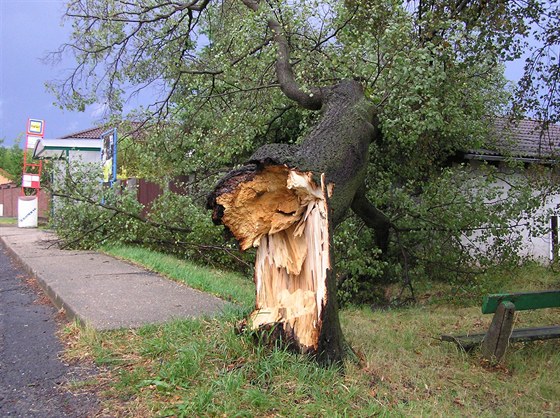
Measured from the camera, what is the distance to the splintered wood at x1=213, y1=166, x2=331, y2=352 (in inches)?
152

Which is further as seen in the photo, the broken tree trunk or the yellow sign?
the yellow sign

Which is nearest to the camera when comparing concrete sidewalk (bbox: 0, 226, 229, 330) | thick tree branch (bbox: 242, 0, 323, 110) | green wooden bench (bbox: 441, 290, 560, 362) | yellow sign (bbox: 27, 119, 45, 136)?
green wooden bench (bbox: 441, 290, 560, 362)

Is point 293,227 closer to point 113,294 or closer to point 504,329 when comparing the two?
point 504,329

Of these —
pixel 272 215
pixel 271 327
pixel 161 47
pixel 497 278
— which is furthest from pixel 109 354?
pixel 161 47

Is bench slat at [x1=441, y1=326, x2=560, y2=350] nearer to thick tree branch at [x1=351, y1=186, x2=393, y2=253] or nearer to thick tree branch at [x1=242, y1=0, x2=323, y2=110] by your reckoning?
thick tree branch at [x1=351, y1=186, x2=393, y2=253]

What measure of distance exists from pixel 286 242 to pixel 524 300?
8.99 feet

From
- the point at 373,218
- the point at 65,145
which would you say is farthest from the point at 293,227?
the point at 65,145

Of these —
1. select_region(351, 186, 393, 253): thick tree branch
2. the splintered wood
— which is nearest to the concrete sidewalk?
the splintered wood

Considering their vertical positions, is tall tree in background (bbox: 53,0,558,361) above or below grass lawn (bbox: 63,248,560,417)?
above

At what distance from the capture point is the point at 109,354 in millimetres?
4199

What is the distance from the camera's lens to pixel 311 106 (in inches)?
295

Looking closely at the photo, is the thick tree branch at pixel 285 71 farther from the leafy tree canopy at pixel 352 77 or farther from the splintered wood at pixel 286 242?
the splintered wood at pixel 286 242

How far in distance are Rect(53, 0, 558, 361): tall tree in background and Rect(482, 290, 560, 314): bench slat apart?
5.70ft

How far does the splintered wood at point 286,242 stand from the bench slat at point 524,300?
2105 millimetres
